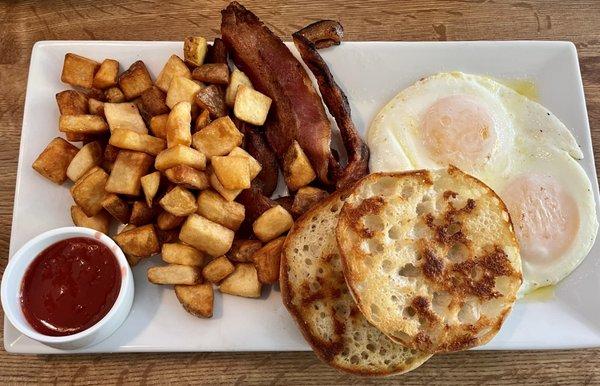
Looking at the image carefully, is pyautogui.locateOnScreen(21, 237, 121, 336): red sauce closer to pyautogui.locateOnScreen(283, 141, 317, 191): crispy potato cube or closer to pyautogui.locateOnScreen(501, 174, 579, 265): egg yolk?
pyautogui.locateOnScreen(283, 141, 317, 191): crispy potato cube

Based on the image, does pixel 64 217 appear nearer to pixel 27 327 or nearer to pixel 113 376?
pixel 27 327

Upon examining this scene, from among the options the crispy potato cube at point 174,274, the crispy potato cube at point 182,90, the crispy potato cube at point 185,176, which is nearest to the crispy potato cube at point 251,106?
the crispy potato cube at point 182,90

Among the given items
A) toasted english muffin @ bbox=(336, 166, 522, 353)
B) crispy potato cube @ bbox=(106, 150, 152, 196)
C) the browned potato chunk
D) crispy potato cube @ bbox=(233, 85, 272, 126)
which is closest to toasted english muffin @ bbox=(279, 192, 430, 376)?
toasted english muffin @ bbox=(336, 166, 522, 353)

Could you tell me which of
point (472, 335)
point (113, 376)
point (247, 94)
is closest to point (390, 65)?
point (247, 94)

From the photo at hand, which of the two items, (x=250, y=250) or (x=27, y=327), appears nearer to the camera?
(x=27, y=327)

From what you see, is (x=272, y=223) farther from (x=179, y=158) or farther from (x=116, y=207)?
(x=116, y=207)

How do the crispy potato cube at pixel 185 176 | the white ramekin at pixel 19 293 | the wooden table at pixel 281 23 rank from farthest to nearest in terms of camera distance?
the wooden table at pixel 281 23 → the crispy potato cube at pixel 185 176 → the white ramekin at pixel 19 293

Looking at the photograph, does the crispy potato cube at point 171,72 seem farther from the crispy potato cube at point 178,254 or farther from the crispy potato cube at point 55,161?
the crispy potato cube at point 178,254
